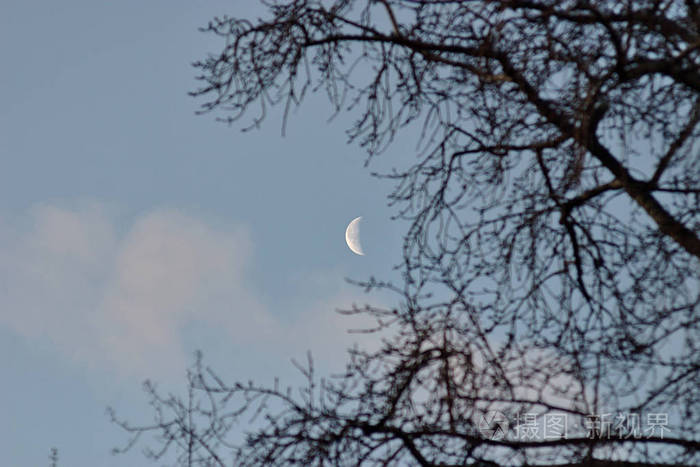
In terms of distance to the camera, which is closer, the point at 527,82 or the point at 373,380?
the point at 373,380

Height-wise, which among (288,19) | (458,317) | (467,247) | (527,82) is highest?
(288,19)

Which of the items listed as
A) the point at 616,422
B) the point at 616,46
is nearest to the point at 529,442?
the point at 616,422

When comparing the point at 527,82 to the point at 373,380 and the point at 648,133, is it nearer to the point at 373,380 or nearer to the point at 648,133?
the point at 648,133

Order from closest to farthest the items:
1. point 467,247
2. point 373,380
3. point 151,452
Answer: point 373,380, point 467,247, point 151,452

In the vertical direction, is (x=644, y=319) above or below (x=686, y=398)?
above

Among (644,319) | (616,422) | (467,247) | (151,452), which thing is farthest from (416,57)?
(151,452)

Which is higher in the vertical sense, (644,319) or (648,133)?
(648,133)

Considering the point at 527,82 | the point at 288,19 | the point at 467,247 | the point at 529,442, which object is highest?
the point at 288,19

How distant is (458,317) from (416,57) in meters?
1.89

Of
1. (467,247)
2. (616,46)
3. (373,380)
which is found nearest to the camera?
(616,46)

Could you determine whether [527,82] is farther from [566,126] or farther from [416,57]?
[416,57]

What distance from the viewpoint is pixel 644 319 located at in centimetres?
533

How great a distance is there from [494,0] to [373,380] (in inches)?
92.0

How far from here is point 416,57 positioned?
20.1 feet
